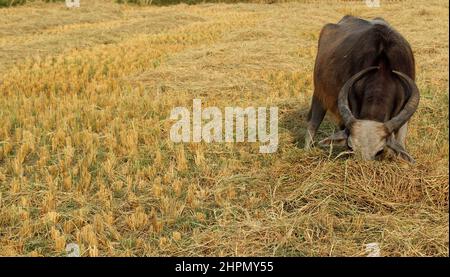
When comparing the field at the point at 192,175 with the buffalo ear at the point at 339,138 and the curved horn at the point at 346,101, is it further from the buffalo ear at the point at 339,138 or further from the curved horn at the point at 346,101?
the curved horn at the point at 346,101

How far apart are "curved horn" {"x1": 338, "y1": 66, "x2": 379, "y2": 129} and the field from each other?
34 centimetres

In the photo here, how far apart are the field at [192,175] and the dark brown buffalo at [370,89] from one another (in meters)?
0.22

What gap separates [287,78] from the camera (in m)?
8.68

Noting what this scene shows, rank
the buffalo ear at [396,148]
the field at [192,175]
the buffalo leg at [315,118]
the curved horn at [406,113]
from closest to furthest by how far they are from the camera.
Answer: the field at [192,175], the curved horn at [406,113], the buffalo ear at [396,148], the buffalo leg at [315,118]

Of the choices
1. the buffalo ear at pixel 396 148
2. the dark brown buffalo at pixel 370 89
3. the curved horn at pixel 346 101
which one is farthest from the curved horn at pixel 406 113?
the curved horn at pixel 346 101

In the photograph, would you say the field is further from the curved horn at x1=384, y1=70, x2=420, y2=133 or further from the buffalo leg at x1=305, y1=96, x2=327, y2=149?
the curved horn at x1=384, y1=70, x2=420, y2=133

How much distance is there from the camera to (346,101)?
4.05 meters

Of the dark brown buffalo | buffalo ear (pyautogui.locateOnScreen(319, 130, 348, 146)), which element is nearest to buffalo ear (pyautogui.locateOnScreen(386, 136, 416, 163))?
the dark brown buffalo

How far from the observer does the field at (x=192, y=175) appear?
11.6 ft

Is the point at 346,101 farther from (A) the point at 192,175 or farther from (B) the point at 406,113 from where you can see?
(A) the point at 192,175

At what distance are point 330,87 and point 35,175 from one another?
113 inches

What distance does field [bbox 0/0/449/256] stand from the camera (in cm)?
355
